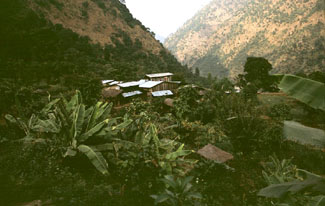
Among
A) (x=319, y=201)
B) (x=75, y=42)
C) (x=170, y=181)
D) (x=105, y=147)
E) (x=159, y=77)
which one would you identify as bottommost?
(x=170, y=181)

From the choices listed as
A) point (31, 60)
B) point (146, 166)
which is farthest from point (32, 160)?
point (31, 60)

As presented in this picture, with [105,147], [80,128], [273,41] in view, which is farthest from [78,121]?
[273,41]

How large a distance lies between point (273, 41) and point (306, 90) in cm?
9258

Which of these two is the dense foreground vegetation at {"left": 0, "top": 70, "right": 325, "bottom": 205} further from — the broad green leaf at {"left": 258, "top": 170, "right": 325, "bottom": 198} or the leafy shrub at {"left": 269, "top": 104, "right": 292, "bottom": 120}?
the leafy shrub at {"left": 269, "top": 104, "right": 292, "bottom": 120}

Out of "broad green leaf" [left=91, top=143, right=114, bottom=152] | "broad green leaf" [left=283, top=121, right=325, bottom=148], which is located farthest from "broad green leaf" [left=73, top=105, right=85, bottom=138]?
"broad green leaf" [left=283, top=121, right=325, bottom=148]

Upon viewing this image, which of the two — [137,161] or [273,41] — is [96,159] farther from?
[273,41]

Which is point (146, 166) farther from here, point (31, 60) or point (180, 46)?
point (180, 46)

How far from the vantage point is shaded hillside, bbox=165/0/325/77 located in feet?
202

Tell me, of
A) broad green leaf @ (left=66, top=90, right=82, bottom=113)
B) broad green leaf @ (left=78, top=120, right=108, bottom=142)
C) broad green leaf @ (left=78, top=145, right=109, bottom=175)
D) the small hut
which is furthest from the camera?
the small hut

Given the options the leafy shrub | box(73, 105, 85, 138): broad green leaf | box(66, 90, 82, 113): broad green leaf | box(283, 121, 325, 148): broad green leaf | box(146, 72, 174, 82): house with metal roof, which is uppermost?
box(146, 72, 174, 82): house with metal roof

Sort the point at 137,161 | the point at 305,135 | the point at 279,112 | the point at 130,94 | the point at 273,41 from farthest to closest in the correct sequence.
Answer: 1. the point at 273,41
2. the point at 130,94
3. the point at 279,112
4. the point at 305,135
5. the point at 137,161

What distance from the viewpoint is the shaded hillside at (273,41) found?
2421 inches

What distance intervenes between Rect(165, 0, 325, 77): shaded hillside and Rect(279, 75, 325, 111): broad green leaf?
6737 cm

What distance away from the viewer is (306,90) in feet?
6.81
